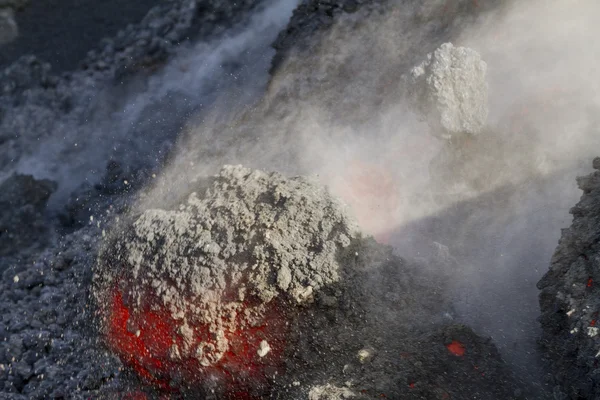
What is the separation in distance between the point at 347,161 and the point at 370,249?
46.2 inches

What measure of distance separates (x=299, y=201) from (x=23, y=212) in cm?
300

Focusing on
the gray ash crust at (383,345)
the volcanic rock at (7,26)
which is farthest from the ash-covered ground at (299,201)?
the volcanic rock at (7,26)

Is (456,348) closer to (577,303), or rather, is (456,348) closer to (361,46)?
(577,303)

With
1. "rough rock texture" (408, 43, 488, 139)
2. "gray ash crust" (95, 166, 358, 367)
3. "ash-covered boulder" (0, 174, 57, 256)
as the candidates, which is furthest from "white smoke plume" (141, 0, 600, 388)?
"ash-covered boulder" (0, 174, 57, 256)

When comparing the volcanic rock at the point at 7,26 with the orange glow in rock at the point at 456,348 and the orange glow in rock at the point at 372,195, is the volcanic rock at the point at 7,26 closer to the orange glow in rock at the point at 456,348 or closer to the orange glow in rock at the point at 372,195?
the orange glow in rock at the point at 372,195

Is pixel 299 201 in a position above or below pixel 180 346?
above

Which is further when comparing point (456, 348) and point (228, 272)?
point (228, 272)

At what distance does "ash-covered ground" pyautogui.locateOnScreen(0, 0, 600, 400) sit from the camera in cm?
310

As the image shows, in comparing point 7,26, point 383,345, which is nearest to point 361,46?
point 383,345

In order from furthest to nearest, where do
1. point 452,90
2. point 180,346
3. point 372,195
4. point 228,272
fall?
point 372,195 → point 452,90 → point 180,346 → point 228,272

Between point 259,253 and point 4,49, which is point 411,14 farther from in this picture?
point 4,49

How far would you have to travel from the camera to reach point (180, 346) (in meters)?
3.39

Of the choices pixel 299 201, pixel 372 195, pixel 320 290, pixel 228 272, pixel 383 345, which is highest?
pixel 299 201

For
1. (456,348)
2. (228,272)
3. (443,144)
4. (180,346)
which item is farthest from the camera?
(443,144)
